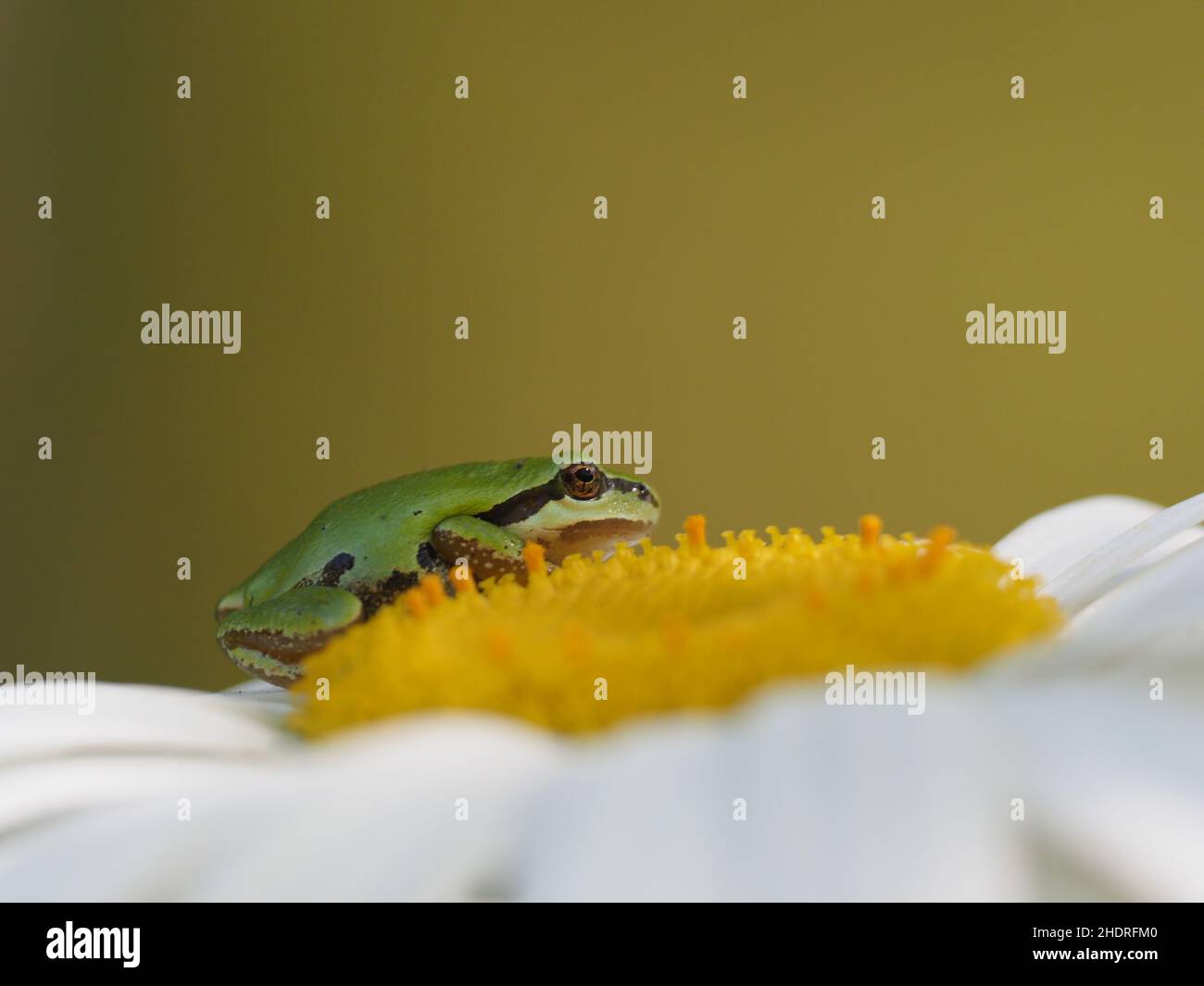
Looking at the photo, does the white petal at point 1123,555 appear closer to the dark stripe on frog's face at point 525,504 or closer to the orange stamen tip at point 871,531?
the orange stamen tip at point 871,531

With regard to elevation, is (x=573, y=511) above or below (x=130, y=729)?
above

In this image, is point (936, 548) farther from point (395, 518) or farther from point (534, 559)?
point (395, 518)

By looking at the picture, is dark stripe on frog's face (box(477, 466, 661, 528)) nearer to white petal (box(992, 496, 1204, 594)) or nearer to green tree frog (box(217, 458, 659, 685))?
green tree frog (box(217, 458, 659, 685))

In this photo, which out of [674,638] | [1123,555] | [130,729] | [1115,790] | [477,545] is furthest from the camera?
[477,545]

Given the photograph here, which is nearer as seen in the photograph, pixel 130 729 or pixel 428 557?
pixel 130 729

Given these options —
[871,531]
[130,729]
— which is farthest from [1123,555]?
[130,729]

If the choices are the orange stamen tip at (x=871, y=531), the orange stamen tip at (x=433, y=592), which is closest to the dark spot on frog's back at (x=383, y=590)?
the orange stamen tip at (x=433, y=592)
